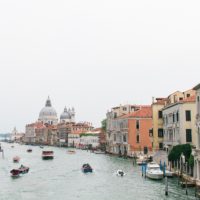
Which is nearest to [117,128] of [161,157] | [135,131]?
[135,131]

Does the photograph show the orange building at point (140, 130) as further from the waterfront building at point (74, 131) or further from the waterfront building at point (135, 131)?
the waterfront building at point (74, 131)

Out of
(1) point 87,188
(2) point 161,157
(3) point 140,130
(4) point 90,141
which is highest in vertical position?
(3) point 140,130

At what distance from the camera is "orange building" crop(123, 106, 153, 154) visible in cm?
6372

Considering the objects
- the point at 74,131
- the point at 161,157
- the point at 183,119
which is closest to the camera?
the point at 183,119

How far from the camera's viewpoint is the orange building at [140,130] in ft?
209

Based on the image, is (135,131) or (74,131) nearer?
(135,131)

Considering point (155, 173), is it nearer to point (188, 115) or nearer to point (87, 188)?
point (87, 188)

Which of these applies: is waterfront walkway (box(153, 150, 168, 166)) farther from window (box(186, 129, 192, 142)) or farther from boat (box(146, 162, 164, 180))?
boat (box(146, 162, 164, 180))

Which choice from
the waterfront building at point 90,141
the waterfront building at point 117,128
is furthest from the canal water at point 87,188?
the waterfront building at point 90,141

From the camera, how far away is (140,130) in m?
64.4

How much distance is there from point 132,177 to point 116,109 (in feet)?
138

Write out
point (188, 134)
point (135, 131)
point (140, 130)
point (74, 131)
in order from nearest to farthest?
point (188, 134)
point (140, 130)
point (135, 131)
point (74, 131)

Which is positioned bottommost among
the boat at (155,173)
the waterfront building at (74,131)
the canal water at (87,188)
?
the canal water at (87,188)

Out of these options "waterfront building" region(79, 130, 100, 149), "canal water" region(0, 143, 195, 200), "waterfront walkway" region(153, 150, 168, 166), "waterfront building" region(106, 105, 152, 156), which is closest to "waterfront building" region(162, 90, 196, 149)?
"waterfront walkway" region(153, 150, 168, 166)
